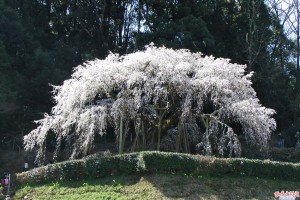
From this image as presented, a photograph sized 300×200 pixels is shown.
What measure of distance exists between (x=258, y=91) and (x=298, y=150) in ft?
19.0

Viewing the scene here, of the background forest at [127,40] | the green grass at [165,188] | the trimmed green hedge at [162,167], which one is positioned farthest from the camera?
the background forest at [127,40]

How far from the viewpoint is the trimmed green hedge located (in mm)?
12812

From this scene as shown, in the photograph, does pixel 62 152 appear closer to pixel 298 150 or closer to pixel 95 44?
pixel 95 44

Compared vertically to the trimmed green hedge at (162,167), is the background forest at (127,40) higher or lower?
higher

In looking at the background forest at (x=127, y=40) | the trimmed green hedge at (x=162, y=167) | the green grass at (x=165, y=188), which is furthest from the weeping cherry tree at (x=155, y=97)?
the background forest at (x=127, y=40)

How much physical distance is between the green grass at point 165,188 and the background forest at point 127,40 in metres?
9.86

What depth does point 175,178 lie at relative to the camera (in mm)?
12609

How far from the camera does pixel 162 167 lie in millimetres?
12742

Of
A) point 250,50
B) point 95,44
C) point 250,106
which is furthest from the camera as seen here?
point 95,44

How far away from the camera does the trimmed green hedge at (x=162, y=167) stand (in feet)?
42.0

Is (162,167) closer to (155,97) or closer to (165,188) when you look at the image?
(165,188)

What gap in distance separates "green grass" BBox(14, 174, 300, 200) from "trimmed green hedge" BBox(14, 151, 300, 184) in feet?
0.77

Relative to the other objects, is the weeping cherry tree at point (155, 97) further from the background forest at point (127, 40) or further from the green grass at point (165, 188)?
the background forest at point (127, 40)

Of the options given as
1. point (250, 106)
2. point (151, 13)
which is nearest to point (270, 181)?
point (250, 106)
